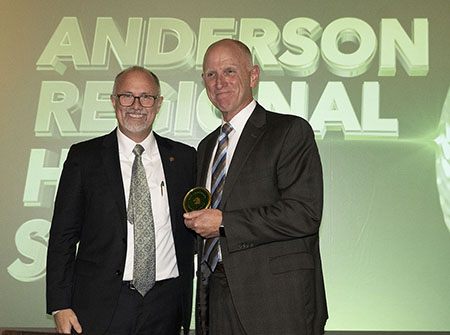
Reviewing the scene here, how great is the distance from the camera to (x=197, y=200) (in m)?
2.33

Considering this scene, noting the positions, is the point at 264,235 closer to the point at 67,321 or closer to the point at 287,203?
the point at 287,203

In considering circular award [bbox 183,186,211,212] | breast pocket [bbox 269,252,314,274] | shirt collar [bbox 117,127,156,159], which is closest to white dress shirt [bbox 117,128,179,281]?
shirt collar [bbox 117,127,156,159]

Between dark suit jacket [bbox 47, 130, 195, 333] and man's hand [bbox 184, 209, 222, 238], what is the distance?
0.51 metres

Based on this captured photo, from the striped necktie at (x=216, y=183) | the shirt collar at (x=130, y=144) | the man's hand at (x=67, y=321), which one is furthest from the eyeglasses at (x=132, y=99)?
the man's hand at (x=67, y=321)

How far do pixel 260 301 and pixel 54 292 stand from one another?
1.01 meters

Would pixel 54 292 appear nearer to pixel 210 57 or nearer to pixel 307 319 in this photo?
pixel 307 319

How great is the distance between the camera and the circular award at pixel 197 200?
7.57 ft

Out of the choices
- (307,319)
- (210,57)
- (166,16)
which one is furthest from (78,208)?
(166,16)

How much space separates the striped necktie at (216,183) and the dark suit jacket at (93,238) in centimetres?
34

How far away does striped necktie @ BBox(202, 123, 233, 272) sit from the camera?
237 cm

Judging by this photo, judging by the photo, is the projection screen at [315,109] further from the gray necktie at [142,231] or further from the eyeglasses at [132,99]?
the gray necktie at [142,231]

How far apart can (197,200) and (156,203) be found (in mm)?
452

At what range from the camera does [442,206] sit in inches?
166

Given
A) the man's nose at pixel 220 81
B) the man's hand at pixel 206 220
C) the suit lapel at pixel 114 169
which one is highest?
the man's nose at pixel 220 81
